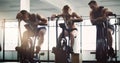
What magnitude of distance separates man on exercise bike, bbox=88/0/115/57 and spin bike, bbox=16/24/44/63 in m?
1.43

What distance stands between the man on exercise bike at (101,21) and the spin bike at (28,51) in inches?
56.4

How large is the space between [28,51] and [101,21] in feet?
5.93

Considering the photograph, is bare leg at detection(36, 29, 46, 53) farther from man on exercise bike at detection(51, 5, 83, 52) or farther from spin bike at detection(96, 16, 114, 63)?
spin bike at detection(96, 16, 114, 63)

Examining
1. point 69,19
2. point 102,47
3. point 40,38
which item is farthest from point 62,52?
point 102,47

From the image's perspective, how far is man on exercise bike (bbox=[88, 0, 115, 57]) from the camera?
518 cm

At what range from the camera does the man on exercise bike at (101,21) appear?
204 inches

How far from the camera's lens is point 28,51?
5688 millimetres

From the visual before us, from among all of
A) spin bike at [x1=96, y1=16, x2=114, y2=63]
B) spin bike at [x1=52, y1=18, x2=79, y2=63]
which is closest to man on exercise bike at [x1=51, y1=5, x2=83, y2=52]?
spin bike at [x1=52, y1=18, x2=79, y2=63]

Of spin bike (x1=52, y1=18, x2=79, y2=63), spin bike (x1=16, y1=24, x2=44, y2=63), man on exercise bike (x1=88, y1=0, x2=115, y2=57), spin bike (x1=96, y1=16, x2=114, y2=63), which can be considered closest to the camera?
man on exercise bike (x1=88, y1=0, x2=115, y2=57)

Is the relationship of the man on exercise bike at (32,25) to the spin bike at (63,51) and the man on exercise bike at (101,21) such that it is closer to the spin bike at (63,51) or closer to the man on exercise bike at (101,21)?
the spin bike at (63,51)

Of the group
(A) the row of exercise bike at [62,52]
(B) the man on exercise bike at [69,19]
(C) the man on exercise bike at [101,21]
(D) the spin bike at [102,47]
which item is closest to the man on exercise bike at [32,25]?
(A) the row of exercise bike at [62,52]

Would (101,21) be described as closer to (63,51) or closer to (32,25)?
(63,51)

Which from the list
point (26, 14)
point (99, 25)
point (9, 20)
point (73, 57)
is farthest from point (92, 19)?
point (9, 20)

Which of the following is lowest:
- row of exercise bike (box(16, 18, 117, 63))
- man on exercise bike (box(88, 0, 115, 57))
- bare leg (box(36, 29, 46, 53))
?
row of exercise bike (box(16, 18, 117, 63))
